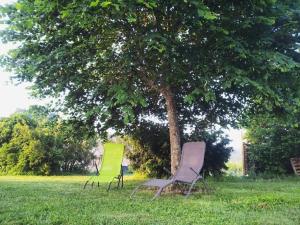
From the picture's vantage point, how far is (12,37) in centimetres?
1005

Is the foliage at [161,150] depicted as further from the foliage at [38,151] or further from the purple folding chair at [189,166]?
the purple folding chair at [189,166]

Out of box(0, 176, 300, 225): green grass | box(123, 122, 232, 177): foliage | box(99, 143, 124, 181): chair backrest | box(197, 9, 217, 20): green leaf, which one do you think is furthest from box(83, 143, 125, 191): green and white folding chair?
box(197, 9, 217, 20): green leaf

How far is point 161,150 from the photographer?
593 inches

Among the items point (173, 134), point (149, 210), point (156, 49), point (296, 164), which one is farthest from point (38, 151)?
point (149, 210)

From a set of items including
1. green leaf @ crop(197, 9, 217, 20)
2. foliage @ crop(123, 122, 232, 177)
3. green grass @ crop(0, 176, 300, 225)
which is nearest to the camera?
green grass @ crop(0, 176, 300, 225)

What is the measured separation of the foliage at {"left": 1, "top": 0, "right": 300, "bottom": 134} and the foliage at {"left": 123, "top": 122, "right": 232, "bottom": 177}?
4464 millimetres

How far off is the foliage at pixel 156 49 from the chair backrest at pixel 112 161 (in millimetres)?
1543

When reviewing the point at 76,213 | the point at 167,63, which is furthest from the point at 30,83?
the point at 76,213

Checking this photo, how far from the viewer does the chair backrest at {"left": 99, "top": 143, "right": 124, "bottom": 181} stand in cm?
1051

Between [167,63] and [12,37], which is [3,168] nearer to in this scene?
[12,37]

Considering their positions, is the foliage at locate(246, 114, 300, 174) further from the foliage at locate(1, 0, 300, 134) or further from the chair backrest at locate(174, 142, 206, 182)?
the chair backrest at locate(174, 142, 206, 182)

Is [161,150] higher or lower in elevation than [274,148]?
lower

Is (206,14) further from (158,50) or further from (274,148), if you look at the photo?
(274,148)

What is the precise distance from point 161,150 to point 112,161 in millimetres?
4390
